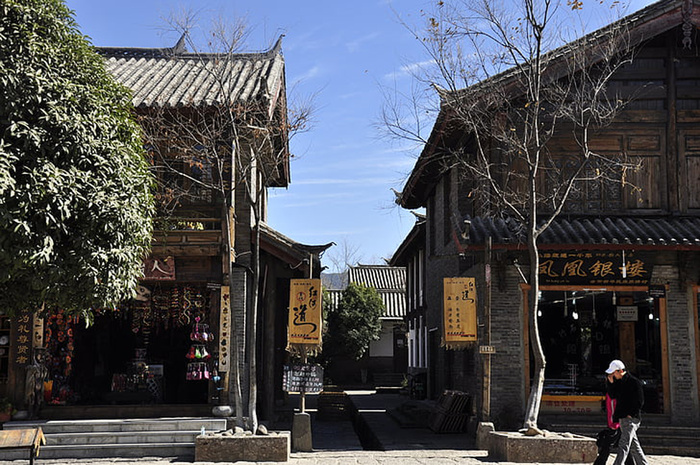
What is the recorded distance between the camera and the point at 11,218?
9102mm

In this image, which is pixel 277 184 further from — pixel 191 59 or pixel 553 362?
pixel 553 362

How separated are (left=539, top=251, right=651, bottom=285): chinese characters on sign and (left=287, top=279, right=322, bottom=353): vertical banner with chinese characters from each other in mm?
4533

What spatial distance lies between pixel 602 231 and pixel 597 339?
12.6ft

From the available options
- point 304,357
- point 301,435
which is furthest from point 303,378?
point 301,435

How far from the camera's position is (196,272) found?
1457cm

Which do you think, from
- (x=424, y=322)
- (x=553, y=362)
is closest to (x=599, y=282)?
(x=553, y=362)

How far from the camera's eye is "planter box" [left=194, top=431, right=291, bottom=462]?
1170cm

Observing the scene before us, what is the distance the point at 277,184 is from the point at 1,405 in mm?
11688

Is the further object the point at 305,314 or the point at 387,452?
the point at 305,314

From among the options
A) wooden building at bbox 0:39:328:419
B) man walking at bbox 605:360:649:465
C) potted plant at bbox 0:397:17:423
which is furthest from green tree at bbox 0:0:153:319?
man walking at bbox 605:360:649:465

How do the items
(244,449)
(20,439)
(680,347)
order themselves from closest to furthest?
1. (20,439)
2. (244,449)
3. (680,347)

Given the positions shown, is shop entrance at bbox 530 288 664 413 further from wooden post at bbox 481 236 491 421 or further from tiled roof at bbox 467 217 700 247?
wooden post at bbox 481 236 491 421

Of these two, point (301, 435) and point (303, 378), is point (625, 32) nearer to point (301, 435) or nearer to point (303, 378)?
point (303, 378)

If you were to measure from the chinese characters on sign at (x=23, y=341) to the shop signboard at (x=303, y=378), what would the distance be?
501cm
